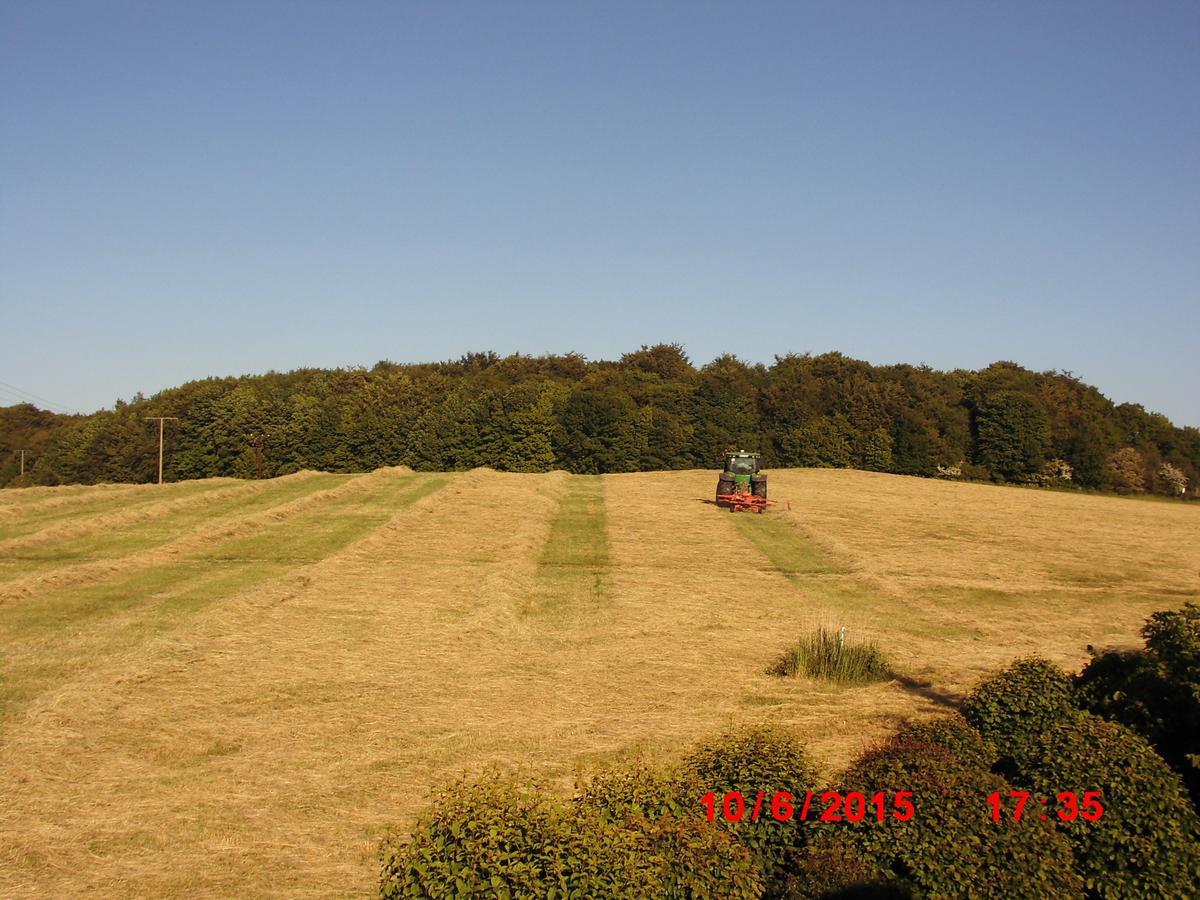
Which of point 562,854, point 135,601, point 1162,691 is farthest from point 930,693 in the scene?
point 135,601

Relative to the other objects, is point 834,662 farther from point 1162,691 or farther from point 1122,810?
point 1122,810

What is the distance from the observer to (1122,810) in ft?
23.2

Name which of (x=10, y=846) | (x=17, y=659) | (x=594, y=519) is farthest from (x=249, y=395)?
(x=10, y=846)

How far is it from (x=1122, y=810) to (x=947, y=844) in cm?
180

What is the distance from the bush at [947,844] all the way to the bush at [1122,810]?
1.53ft

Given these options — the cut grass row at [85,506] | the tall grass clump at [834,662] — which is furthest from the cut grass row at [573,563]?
the cut grass row at [85,506]

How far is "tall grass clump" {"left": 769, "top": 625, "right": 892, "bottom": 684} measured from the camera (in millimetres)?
15820

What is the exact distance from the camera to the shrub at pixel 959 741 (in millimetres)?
7797

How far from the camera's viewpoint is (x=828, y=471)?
65.6 metres

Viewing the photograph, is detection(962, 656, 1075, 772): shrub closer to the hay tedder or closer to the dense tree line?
the hay tedder

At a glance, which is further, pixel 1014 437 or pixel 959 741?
pixel 1014 437

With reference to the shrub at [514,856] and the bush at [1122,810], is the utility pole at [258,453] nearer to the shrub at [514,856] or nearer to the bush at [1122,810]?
the shrub at [514,856]

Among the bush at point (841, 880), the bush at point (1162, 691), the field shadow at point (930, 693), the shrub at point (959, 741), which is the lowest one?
the field shadow at point (930, 693)

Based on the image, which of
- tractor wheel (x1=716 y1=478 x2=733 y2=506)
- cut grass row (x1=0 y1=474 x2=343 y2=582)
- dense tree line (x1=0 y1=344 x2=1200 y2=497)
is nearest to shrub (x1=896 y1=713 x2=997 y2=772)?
cut grass row (x1=0 y1=474 x2=343 y2=582)
